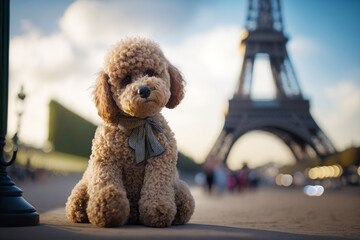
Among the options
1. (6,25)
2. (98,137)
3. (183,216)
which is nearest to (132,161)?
(98,137)

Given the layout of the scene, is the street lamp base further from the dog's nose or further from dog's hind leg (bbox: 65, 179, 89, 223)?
the dog's nose

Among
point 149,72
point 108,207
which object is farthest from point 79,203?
point 149,72

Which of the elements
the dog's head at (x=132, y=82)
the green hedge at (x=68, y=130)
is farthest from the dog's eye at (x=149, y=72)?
the green hedge at (x=68, y=130)

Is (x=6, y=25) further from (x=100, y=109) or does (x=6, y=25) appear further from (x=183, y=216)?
(x=183, y=216)

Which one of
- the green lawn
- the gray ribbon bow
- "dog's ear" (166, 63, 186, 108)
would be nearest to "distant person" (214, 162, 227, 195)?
the green lawn

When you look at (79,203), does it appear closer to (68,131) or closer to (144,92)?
(144,92)

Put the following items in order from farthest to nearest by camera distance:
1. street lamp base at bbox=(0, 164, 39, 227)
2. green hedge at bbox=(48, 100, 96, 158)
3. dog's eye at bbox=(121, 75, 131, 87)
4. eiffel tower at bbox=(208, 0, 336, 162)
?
eiffel tower at bbox=(208, 0, 336, 162), green hedge at bbox=(48, 100, 96, 158), dog's eye at bbox=(121, 75, 131, 87), street lamp base at bbox=(0, 164, 39, 227)

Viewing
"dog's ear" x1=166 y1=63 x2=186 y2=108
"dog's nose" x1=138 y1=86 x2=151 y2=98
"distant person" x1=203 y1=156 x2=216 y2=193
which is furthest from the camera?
"distant person" x1=203 y1=156 x2=216 y2=193
